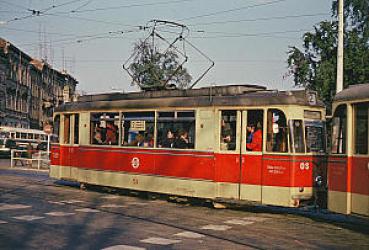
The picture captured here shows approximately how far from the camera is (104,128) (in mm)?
18125

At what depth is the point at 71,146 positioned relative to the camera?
63.6ft

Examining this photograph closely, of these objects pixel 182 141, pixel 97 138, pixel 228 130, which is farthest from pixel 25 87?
pixel 228 130

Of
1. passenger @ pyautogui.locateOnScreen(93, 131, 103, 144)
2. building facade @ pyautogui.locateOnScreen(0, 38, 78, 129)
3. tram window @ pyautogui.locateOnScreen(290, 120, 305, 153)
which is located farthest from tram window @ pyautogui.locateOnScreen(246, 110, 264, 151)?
building facade @ pyautogui.locateOnScreen(0, 38, 78, 129)

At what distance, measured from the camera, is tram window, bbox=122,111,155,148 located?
16438 millimetres

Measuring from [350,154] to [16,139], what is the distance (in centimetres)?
4117

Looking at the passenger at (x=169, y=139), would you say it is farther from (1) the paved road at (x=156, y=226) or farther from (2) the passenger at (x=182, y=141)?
(1) the paved road at (x=156, y=226)

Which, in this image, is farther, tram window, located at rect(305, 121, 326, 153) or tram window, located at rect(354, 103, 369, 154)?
tram window, located at rect(305, 121, 326, 153)

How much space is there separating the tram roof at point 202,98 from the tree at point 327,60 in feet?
55.3

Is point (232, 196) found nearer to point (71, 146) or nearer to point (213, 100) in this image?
point (213, 100)

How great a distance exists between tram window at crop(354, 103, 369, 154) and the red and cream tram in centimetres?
206

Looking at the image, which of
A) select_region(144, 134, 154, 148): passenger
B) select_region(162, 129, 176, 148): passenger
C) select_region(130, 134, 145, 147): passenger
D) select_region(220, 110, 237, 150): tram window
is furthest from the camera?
select_region(130, 134, 145, 147): passenger

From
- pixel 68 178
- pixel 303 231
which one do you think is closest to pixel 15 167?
pixel 68 178

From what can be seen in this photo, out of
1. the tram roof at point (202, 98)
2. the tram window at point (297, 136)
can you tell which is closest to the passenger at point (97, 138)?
the tram roof at point (202, 98)

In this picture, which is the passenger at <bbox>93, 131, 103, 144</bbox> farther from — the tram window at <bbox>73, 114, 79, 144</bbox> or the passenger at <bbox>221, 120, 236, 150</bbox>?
the passenger at <bbox>221, 120, 236, 150</bbox>
